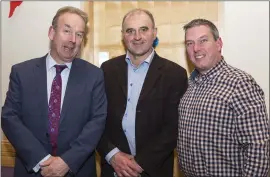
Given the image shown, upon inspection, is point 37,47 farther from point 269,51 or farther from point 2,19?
point 269,51

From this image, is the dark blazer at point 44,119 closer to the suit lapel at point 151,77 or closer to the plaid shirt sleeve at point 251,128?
the suit lapel at point 151,77

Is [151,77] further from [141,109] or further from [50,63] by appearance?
[50,63]

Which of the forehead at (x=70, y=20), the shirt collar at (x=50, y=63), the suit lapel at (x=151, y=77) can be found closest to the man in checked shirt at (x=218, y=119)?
the suit lapel at (x=151, y=77)

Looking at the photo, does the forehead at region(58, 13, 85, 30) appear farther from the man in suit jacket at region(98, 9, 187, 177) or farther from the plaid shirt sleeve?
the plaid shirt sleeve

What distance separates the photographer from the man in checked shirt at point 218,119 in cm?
165

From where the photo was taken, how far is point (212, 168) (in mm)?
1777

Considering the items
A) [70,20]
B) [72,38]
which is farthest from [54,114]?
[70,20]

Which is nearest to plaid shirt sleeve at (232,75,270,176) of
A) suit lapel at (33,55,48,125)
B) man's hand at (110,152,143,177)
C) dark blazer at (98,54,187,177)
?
dark blazer at (98,54,187,177)

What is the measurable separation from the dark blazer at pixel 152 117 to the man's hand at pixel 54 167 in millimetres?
346

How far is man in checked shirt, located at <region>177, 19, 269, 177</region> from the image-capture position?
1.65 metres

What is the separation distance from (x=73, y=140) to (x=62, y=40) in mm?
681

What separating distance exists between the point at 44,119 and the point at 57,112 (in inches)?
3.8

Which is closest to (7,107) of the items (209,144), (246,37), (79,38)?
(79,38)

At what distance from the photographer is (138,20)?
2.17 metres
